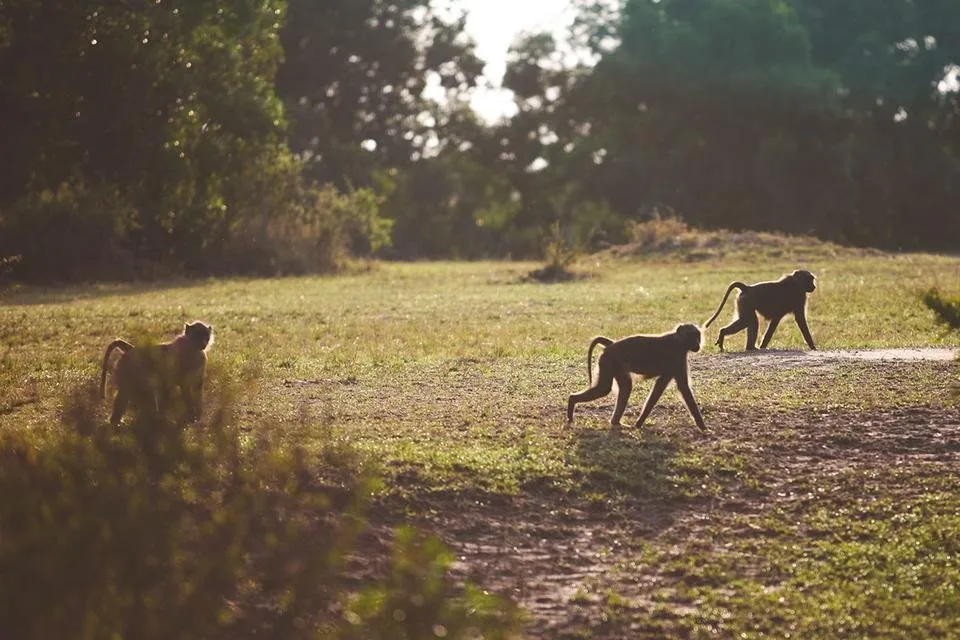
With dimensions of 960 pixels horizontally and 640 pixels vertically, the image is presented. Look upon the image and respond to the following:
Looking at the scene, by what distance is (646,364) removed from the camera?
10148 millimetres

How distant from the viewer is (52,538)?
24.0 feet

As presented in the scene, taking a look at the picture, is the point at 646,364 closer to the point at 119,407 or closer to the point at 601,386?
the point at 601,386

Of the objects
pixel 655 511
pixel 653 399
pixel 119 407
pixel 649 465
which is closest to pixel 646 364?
pixel 653 399

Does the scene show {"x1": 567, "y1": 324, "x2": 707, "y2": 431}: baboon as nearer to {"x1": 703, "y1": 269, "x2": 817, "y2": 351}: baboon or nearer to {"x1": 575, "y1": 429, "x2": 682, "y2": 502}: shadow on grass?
{"x1": 575, "y1": 429, "x2": 682, "y2": 502}: shadow on grass

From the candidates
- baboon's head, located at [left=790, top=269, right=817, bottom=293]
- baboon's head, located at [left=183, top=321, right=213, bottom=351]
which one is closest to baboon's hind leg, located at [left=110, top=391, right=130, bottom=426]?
baboon's head, located at [left=183, top=321, right=213, bottom=351]

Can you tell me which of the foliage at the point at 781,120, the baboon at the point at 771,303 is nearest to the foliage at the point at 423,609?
the baboon at the point at 771,303

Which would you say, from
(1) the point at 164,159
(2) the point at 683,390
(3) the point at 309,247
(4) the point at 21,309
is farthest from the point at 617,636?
(3) the point at 309,247

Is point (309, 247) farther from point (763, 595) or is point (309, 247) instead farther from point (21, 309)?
point (763, 595)

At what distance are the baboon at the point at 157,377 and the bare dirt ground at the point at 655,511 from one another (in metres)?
2.31

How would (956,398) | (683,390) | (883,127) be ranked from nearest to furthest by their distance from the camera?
(683,390)
(956,398)
(883,127)

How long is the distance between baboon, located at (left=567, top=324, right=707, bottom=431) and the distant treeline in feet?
72.0

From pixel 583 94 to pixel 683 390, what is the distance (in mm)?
52976

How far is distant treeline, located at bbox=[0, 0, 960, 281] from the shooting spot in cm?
3228

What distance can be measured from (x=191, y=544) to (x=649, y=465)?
10.7ft
